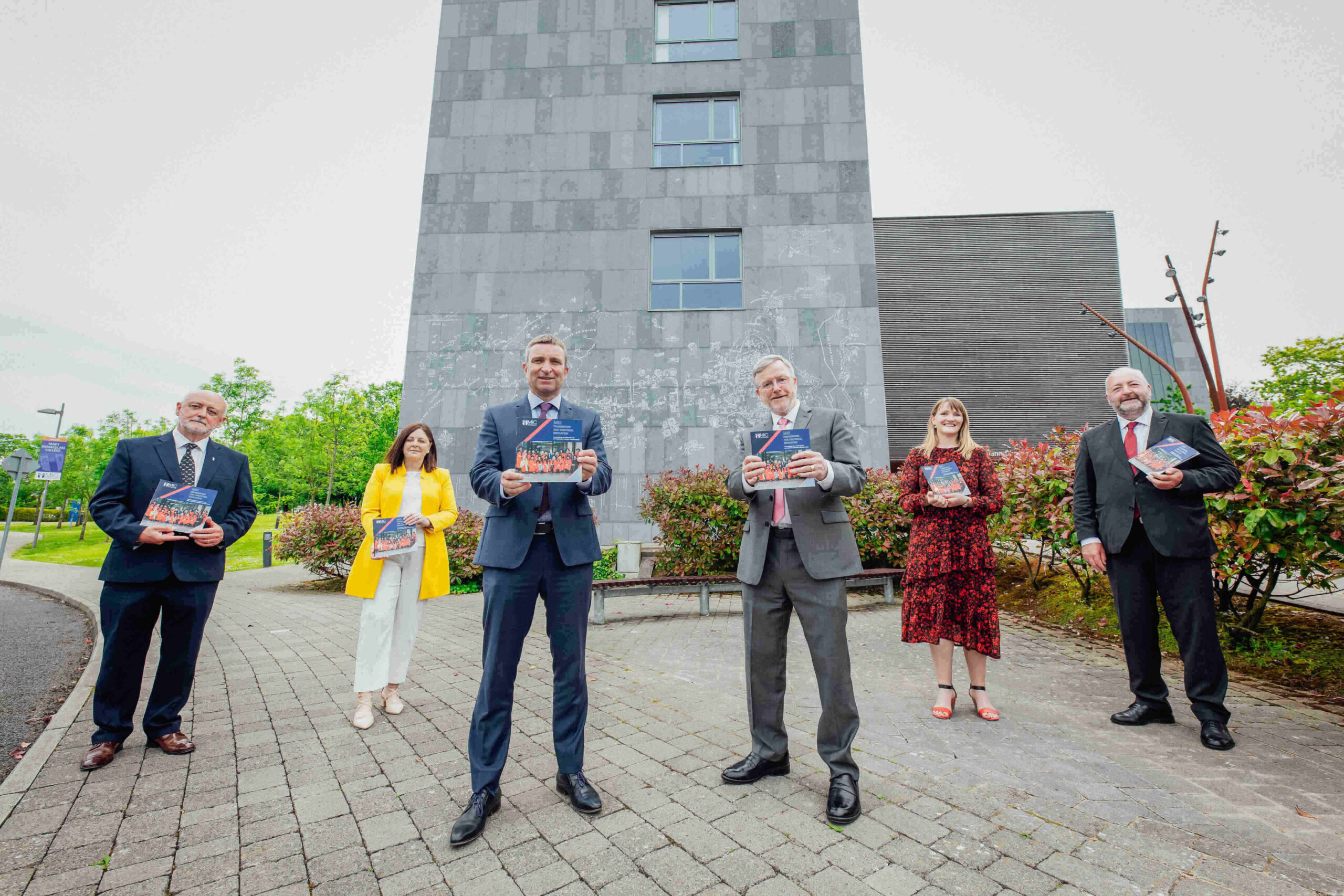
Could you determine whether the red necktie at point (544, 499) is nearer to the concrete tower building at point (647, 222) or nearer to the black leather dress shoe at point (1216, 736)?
the black leather dress shoe at point (1216, 736)

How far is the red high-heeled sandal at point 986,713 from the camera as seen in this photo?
4.12 metres

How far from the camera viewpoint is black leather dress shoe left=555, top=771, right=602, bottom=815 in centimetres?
292

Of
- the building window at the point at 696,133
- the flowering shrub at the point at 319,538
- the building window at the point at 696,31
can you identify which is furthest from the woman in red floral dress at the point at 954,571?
the building window at the point at 696,31

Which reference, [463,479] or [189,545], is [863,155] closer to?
[463,479]

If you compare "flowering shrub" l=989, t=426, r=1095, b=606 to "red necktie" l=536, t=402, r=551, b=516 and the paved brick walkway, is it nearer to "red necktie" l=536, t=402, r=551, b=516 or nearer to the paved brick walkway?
the paved brick walkway

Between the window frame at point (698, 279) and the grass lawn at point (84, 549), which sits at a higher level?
the window frame at point (698, 279)

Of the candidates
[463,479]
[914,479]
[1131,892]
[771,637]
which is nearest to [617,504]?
[463,479]

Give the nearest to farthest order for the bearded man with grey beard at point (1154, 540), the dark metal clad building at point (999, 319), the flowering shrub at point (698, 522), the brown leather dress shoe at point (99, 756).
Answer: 1. the brown leather dress shoe at point (99, 756)
2. the bearded man with grey beard at point (1154, 540)
3. the flowering shrub at point (698, 522)
4. the dark metal clad building at point (999, 319)

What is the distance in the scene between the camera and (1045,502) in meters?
7.20

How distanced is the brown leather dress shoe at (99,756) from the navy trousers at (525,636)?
2471mm

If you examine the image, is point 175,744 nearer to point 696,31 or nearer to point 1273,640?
point 1273,640

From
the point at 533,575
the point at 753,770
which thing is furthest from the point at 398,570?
the point at 753,770

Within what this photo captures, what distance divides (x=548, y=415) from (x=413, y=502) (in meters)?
2.27

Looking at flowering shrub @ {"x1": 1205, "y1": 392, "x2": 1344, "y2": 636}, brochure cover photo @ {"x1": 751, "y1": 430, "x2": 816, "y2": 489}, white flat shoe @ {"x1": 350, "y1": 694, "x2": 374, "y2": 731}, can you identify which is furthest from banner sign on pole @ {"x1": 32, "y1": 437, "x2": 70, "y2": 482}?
flowering shrub @ {"x1": 1205, "y1": 392, "x2": 1344, "y2": 636}
